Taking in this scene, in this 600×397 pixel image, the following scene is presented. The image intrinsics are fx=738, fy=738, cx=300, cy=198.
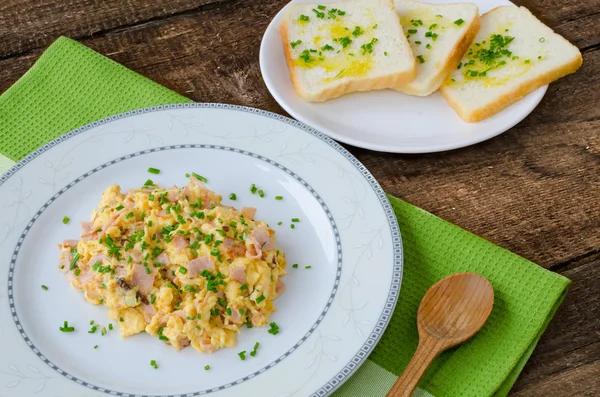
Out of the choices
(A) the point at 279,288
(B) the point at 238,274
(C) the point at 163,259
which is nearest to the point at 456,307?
(A) the point at 279,288

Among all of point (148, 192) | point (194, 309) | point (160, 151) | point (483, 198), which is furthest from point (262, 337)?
point (483, 198)

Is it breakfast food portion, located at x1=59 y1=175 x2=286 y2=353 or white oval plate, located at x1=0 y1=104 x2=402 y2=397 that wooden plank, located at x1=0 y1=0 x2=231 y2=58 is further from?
breakfast food portion, located at x1=59 y1=175 x2=286 y2=353

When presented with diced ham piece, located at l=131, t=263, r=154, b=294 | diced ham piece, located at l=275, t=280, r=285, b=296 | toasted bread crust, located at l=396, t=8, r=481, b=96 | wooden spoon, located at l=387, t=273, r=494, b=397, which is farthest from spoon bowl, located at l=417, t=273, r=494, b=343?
toasted bread crust, located at l=396, t=8, r=481, b=96

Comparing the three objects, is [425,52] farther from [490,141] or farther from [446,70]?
[490,141]

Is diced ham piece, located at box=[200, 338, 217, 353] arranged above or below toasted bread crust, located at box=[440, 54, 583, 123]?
below

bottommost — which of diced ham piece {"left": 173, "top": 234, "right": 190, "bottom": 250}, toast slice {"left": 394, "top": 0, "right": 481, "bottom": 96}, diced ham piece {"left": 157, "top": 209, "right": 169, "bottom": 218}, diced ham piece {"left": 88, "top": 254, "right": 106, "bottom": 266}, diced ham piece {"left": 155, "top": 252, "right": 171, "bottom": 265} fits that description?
diced ham piece {"left": 88, "top": 254, "right": 106, "bottom": 266}

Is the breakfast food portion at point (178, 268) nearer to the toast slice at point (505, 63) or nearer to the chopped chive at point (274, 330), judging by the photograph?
the chopped chive at point (274, 330)
